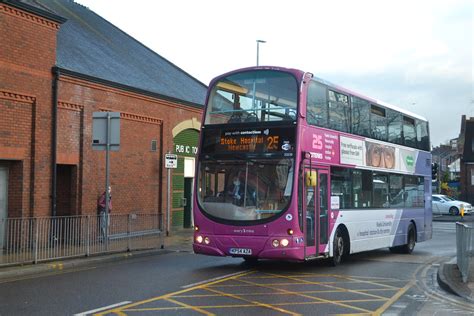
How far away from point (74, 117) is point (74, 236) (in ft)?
15.0

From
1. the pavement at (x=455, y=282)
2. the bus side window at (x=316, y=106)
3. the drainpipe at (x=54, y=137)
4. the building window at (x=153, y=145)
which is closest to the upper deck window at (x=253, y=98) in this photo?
the bus side window at (x=316, y=106)

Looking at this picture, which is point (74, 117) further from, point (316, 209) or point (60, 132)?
point (316, 209)

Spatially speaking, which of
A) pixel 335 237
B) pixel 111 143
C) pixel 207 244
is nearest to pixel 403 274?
pixel 335 237

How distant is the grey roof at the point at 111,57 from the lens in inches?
722

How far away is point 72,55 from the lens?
18188mm

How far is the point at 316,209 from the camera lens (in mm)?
12258

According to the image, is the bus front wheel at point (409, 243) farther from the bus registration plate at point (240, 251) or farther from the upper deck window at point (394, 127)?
the bus registration plate at point (240, 251)

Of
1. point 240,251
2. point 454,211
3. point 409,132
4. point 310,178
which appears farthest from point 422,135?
point 454,211

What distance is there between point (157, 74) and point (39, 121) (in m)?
→ 9.18

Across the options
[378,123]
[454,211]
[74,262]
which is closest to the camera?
[74,262]

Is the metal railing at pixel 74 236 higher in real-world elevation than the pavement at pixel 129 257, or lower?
higher

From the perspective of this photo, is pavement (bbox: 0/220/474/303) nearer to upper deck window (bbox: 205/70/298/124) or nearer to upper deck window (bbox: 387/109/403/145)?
upper deck window (bbox: 387/109/403/145)

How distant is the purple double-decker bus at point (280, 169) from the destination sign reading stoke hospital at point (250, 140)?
0.02 metres

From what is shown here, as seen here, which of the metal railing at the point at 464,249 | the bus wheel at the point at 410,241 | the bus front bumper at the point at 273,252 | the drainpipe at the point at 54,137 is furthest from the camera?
the bus wheel at the point at 410,241
